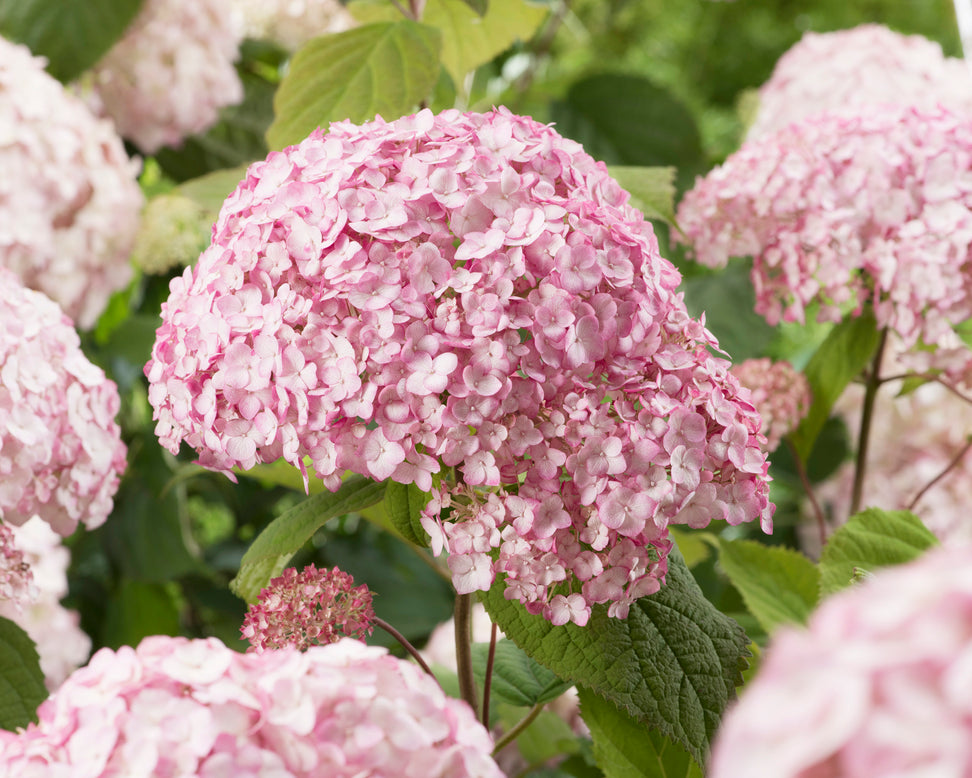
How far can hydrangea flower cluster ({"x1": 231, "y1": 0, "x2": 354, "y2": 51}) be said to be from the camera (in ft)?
Answer: 3.99

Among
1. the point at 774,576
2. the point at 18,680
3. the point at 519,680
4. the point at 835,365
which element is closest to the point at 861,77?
the point at 835,365

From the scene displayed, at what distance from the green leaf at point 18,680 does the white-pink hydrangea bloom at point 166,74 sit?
57 centimetres

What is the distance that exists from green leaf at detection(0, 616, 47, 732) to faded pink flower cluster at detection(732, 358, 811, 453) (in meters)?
0.45

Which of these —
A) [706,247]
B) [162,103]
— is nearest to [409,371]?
[706,247]

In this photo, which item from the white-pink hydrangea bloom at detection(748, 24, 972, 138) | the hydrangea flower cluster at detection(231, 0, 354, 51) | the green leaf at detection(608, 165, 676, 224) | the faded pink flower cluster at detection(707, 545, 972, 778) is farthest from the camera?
the hydrangea flower cluster at detection(231, 0, 354, 51)

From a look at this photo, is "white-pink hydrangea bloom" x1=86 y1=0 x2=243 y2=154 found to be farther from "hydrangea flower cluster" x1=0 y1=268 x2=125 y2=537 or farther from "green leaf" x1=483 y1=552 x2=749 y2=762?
"green leaf" x1=483 y1=552 x2=749 y2=762

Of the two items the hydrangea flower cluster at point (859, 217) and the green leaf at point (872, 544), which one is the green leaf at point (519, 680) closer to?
the green leaf at point (872, 544)

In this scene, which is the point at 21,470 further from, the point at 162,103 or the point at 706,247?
the point at 162,103

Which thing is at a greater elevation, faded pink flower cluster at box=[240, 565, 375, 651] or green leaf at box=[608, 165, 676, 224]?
green leaf at box=[608, 165, 676, 224]

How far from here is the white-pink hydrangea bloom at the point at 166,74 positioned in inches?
37.9

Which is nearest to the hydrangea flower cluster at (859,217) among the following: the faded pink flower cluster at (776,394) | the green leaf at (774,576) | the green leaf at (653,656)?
the faded pink flower cluster at (776,394)

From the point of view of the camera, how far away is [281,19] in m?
1.23

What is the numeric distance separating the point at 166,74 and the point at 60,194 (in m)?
0.23

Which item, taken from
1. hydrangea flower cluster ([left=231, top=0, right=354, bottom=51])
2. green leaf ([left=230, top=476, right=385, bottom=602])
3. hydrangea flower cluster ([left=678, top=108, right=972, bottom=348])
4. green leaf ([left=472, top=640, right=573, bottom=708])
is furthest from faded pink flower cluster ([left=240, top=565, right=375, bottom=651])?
hydrangea flower cluster ([left=231, top=0, right=354, bottom=51])
